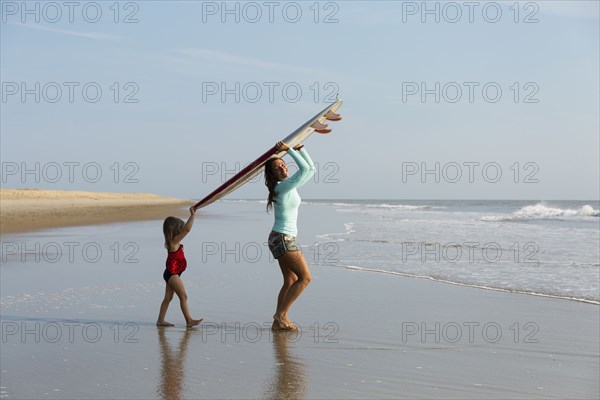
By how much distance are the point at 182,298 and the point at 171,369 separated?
1680 millimetres

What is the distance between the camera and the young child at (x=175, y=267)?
6.42 m

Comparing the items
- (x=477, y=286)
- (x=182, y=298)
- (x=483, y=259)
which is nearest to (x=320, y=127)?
(x=182, y=298)

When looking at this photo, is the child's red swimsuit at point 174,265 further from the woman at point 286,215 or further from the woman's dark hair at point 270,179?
the woman's dark hair at point 270,179

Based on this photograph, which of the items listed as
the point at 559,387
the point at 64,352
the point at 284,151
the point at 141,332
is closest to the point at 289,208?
the point at 284,151

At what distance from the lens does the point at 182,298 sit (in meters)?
6.47

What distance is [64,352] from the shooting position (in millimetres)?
5340

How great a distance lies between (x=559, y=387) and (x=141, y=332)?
360 cm

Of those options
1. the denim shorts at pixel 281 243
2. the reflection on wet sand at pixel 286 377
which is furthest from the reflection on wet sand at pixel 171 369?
the denim shorts at pixel 281 243

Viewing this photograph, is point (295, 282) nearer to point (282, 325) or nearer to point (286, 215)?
point (282, 325)

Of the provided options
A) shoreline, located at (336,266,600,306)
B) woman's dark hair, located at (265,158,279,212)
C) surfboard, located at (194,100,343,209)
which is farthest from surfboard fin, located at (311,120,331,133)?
shoreline, located at (336,266,600,306)

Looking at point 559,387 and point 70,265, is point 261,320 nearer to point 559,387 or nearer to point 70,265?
point 559,387

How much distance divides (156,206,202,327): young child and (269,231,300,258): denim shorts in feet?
2.72

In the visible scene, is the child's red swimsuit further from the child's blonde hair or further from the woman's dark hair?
the woman's dark hair

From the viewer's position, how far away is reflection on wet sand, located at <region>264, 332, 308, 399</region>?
4277 mm
